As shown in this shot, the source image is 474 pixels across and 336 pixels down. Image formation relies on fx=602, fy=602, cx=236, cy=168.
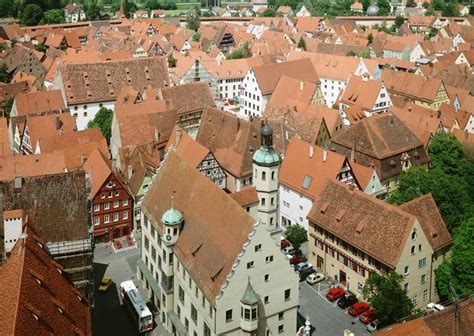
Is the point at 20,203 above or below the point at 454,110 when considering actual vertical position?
above

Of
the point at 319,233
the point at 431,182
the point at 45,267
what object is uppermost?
the point at 45,267

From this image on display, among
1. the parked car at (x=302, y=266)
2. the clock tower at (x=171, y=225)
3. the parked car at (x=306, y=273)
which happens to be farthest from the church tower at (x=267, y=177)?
the parked car at (x=302, y=266)

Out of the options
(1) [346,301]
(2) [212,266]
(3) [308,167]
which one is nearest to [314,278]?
(1) [346,301]

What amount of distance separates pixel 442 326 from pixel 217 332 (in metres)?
15.7

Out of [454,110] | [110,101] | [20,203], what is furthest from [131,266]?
[454,110]

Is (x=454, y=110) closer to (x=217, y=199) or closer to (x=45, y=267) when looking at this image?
(x=217, y=199)

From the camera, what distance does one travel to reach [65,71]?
106m

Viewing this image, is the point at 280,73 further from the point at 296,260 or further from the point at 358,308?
the point at 358,308

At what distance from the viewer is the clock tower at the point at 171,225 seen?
165 feet

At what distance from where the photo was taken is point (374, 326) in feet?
174

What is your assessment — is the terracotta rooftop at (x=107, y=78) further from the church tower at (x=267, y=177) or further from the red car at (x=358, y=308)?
the red car at (x=358, y=308)

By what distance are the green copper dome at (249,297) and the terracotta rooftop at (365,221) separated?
614 inches

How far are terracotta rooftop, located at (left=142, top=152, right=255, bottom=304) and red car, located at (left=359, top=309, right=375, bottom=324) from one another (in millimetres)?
16353

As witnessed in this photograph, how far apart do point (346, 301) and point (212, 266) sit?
55.4ft
